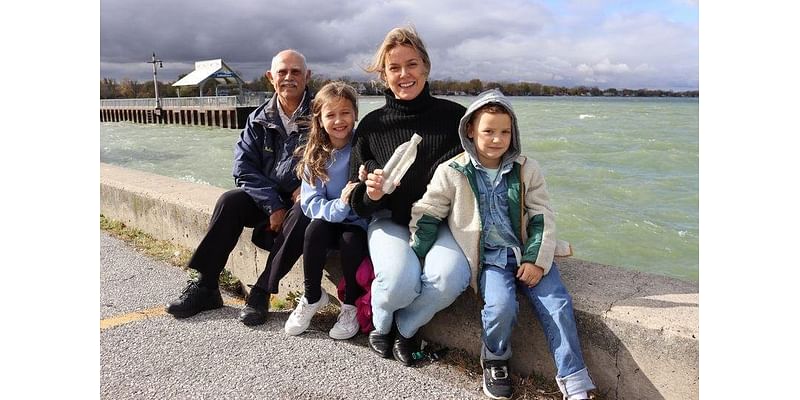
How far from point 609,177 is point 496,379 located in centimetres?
1533

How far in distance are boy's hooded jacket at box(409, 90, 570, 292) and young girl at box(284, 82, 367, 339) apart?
0.42m

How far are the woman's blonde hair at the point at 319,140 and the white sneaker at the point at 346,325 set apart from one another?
0.68 m

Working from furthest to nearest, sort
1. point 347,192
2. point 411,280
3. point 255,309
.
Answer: point 255,309, point 347,192, point 411,280

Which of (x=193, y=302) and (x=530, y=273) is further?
(x=193, y=302)

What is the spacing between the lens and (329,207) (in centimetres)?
315

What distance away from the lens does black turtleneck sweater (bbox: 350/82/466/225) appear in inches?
119

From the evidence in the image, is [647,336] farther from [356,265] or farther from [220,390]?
[220,390]

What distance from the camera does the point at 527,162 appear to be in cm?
286

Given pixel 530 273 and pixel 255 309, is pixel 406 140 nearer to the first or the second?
pixel 530 273

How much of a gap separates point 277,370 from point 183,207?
7.15 ft

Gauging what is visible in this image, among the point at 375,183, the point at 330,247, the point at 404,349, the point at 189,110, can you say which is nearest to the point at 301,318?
the point at 330,247

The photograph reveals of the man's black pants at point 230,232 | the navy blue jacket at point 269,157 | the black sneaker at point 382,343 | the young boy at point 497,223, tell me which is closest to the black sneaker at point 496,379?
the young boy at point 497,223

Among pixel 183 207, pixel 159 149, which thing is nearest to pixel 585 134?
pixel 159 149

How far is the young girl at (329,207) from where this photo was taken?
316 centimetres
